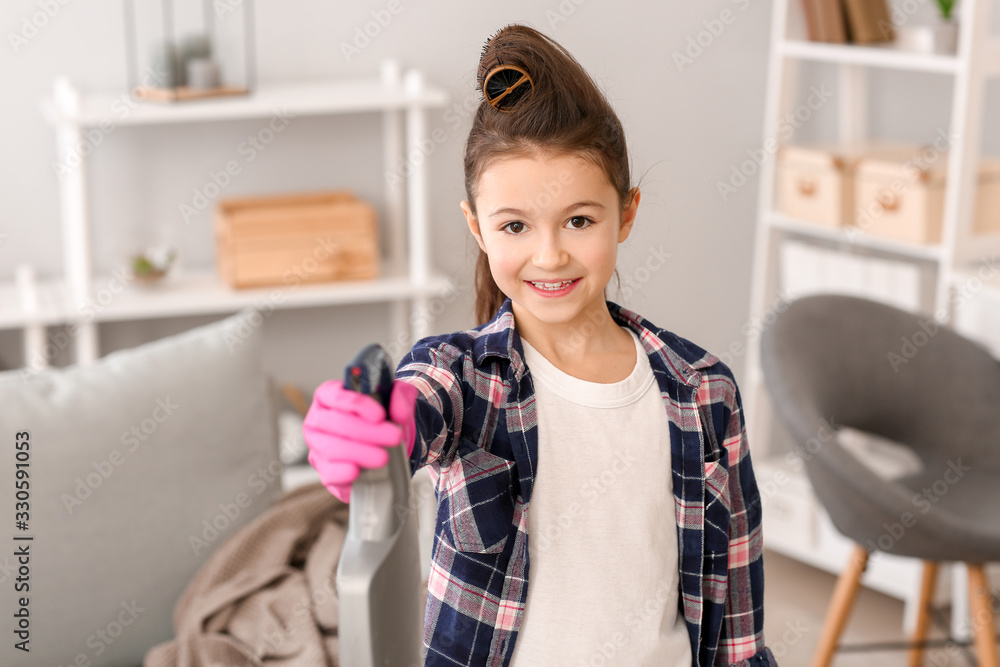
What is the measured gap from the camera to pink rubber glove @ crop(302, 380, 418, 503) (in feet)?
1.89

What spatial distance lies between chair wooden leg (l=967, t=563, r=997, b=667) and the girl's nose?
1306 millimetres

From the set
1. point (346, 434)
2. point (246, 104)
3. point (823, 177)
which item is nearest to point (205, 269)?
point (246, 104)

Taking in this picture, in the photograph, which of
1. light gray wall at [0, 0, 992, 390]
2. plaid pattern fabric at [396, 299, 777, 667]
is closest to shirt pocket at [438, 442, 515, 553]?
plaid pattern fabric at [396, 299, 777, 667]

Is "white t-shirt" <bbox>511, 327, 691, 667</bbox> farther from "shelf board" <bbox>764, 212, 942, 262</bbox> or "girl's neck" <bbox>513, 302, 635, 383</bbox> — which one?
"shelf board" <bbox>764, 212, 942, 262</bbox>

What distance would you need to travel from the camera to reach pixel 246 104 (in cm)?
203

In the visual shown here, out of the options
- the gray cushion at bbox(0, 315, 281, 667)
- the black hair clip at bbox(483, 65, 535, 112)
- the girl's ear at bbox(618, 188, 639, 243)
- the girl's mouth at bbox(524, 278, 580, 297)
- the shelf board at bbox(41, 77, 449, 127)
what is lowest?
the gray cushion at bbox(0, 315, 281, 667)

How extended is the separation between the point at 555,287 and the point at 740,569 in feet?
1.08

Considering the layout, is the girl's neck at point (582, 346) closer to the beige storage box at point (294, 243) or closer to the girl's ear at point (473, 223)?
the girl's ear at point (473, 223)

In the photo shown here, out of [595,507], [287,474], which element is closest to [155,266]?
[287,474]

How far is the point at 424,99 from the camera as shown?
2.09 m

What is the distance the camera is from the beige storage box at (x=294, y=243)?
2078 mm

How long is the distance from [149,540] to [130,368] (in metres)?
0.25

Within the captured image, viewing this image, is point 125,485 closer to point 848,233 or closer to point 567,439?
point 567,439

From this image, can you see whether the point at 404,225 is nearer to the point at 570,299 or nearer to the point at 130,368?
the point at 130,368
